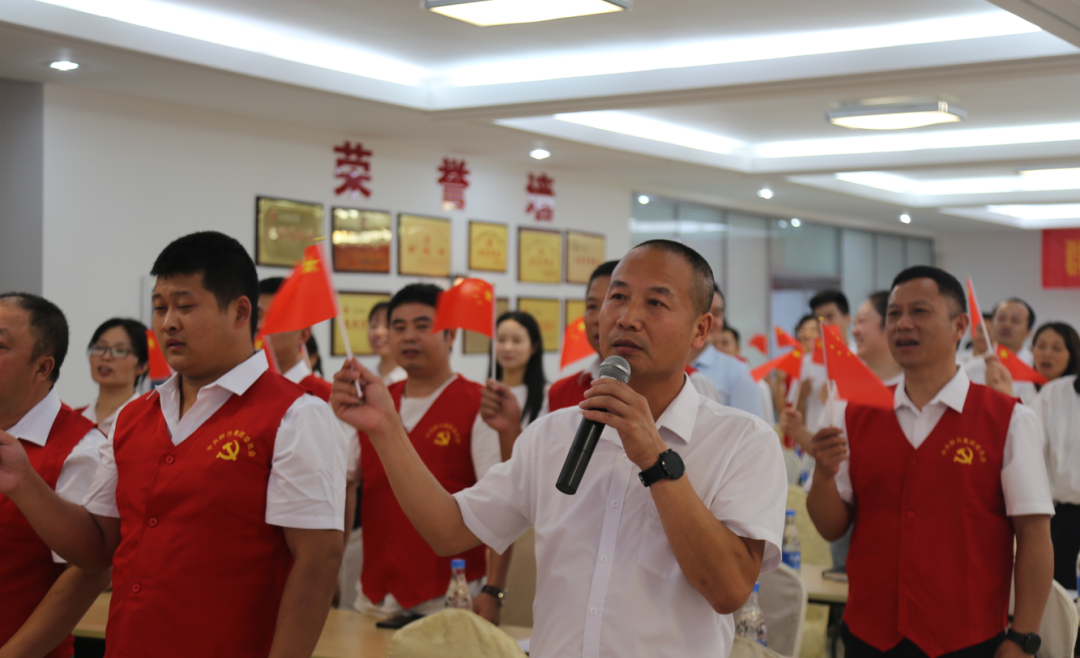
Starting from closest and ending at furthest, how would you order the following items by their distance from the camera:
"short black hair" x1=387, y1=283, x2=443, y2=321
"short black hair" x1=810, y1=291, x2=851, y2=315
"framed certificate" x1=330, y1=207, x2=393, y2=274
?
"short black hair" x1=387, y1=283, x2=443, y2=321, "short black hair" x1=810, y1=291, x2=851, y2=315, "framed certificate" x1=330, y1=207, x2=393, y2=274

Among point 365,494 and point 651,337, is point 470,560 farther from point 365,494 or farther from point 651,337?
point 651,337

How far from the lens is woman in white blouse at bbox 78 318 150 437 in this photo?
386 cm

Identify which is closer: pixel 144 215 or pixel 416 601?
pixel 416 601

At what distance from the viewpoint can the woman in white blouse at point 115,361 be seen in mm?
3857

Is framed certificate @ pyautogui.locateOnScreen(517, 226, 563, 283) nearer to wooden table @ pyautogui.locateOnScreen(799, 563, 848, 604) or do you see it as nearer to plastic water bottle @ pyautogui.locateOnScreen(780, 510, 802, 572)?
wooden table @ pyautogui.locateOnScreen(799, 563, 848, 604)

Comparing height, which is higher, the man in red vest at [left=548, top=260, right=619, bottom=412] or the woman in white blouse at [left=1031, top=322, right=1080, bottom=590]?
the man in red vest at [left=548, top=260, right=619, bottom=412]

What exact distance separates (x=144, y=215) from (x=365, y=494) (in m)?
3.27

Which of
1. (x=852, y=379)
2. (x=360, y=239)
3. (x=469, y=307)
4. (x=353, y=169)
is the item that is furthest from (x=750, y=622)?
(x=353, y=169)

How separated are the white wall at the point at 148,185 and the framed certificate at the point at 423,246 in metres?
0.08

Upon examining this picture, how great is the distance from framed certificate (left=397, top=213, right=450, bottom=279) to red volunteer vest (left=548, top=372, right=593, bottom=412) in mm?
4282

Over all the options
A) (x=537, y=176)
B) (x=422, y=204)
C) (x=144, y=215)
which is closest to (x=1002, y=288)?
(x=537, y=176)

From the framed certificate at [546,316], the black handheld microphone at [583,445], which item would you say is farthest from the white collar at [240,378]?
the framed certificate at [546,316]

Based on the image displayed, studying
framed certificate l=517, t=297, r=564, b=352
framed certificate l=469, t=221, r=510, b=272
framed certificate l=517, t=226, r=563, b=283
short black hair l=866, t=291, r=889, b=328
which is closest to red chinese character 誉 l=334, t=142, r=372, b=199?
framed certificate l=469, t=221, r=510, b=272

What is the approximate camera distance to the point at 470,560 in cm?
304
